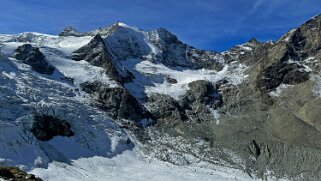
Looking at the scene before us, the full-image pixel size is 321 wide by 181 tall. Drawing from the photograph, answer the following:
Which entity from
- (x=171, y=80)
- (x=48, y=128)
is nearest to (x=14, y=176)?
(x=48, y=128)

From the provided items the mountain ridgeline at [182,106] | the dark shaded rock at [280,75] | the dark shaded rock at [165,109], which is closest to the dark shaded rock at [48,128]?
the mountain ridgeline at [182,106]

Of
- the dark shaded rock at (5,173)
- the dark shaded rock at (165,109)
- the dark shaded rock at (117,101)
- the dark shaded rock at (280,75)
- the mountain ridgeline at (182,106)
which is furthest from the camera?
the dark shaded rock at (280,75)

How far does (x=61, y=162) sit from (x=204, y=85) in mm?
76726

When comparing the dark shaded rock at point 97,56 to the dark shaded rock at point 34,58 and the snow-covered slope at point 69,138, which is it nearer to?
the snow-covered slope at point 69,138

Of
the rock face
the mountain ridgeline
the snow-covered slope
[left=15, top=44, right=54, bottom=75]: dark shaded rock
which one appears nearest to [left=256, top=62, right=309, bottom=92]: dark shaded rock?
the mountain ridgeline

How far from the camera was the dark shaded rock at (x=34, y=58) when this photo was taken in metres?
162

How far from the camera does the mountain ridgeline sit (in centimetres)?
13262

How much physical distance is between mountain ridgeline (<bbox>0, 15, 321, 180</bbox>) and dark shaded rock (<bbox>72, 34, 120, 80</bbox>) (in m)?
0.34

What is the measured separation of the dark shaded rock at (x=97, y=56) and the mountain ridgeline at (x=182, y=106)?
1.11ft

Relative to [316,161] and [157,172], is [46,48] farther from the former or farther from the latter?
[316,161]

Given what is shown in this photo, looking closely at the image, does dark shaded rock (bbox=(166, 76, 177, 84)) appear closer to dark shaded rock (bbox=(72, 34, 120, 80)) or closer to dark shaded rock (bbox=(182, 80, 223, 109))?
dark shaded rock (bbox=(182, 80, 223, 109))

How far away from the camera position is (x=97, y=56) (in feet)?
592

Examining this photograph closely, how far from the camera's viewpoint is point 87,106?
14750 cm

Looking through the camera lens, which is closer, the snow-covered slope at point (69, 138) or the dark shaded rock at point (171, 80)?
the snow-covered slope at point (69, 138)
